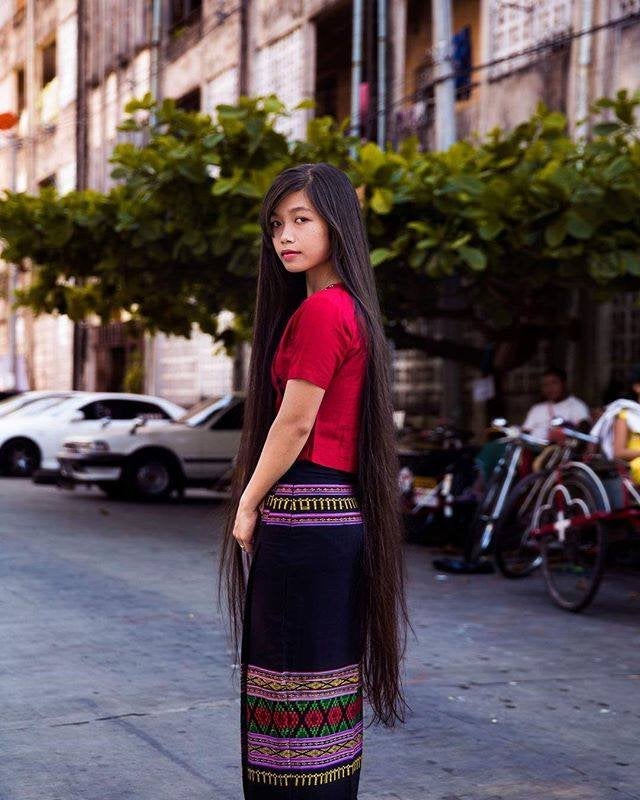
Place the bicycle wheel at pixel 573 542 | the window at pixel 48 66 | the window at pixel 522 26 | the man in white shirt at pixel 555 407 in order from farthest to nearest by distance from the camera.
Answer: the window at pixel 48 66 → the window at pixel 522 26 → the man in white shirt at pixel 555 407 → the bicycle wheel at pixel 573 542

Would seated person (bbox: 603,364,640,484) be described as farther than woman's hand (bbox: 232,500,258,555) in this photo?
Yes

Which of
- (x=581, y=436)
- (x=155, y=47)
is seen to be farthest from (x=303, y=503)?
(x=155, y=47)

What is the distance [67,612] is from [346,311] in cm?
500

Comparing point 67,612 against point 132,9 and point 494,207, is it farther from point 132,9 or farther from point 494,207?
point 132,9

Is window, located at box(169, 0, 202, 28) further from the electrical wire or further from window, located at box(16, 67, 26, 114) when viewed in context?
window, located at box(16, 67, 26, 114)

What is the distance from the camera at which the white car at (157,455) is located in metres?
17.2

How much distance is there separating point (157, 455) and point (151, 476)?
0.95ft

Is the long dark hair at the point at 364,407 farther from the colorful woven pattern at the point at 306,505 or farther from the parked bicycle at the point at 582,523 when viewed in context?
the parked bicycle at the point at 582,523

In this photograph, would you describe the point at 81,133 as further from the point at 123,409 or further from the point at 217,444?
the point at 217,444

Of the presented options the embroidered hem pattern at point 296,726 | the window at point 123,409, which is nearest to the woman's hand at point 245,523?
the embroidered hem pattern at point 296,726

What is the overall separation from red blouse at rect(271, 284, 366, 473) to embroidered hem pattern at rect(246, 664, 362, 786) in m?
0.55

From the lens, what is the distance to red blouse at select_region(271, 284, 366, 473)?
3.29 m

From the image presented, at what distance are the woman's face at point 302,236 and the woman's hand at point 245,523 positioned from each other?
0.63 metres

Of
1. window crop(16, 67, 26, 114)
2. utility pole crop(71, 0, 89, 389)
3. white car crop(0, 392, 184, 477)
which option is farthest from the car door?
window crop(16, 67, 26, 114)
